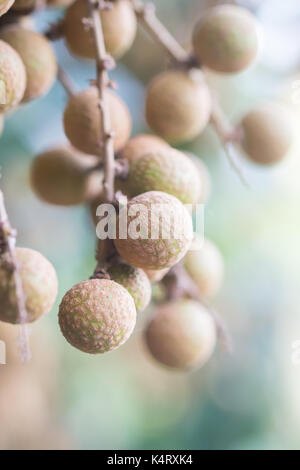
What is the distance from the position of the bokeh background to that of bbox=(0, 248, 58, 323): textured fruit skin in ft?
2.35

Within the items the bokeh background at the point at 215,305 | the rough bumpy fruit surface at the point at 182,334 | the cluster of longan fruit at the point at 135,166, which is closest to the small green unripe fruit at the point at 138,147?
the cluster of longan fruit at the point at 135,166

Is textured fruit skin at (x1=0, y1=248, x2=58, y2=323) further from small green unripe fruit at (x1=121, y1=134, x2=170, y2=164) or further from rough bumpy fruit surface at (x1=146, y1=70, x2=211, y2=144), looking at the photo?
rough bumpy fruit surface at (x1=146, y1=70, x2=211, y2=144)

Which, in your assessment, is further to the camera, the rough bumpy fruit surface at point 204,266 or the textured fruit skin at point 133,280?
the rough bumpy fruit surface at point 204,266

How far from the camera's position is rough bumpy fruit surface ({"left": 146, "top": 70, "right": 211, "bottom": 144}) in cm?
75

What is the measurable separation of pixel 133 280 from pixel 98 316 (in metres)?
0.07

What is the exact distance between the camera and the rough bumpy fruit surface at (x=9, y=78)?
1.71ft

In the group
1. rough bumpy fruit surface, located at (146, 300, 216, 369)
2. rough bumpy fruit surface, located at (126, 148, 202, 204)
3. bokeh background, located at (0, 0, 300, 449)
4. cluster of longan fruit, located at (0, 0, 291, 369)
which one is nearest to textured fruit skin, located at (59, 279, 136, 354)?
cluster of longan fruit, located at (0, 0, 291, 369)

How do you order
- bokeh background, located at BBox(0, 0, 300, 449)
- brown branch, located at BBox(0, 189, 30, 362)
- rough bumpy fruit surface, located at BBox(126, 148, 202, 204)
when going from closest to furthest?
brown branch, located at BBox(0, 189, 30, 362), rough bumpy fruit surface, located at BBox(126, 148, 202, 204), bokeh background, located at BBox(0, 0, 300, 449)

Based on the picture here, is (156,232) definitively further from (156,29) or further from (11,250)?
(156,29)

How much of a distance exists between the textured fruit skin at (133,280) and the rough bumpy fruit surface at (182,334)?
232 millimetres

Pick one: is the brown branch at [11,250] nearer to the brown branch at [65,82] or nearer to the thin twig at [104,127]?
the thin twig at [104,127]

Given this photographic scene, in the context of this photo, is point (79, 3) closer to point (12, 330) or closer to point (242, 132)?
point (242, 132)
